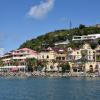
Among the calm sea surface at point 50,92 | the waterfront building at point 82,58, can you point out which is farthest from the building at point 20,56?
the calm sea surface at point 50,92

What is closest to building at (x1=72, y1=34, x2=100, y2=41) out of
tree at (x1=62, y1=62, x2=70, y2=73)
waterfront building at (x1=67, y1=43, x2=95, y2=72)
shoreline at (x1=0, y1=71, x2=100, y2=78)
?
waterfront building at (x1=67, y1=43, x2=95, y2=72)

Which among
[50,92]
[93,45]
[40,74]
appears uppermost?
[93,45]

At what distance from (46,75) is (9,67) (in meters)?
24.4

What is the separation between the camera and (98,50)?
155000 mm

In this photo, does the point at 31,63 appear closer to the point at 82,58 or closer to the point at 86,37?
the point at 82,58

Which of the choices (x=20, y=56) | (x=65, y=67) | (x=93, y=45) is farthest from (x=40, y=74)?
(x=93, y=45)

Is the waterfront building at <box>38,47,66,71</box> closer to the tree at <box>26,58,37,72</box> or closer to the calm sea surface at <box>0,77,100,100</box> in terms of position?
the tree at <box>26,58,37,72</box>

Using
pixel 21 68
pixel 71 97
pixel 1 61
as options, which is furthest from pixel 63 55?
pixel 71 97

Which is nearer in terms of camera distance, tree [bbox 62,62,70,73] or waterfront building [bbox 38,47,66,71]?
tree [bbox 62,62,70,73]

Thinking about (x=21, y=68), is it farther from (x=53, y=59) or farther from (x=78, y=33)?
(x=78, y=33)

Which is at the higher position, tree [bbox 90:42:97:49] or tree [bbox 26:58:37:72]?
tree [bbox 90:42:97:49]

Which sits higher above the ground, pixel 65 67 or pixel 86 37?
pixel 86 37

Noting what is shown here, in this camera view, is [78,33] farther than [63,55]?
Yes

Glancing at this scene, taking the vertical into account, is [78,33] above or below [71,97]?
above
